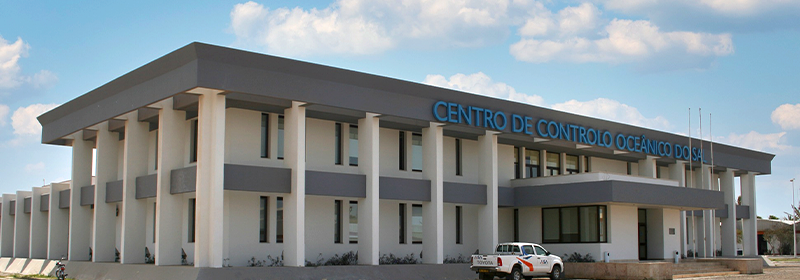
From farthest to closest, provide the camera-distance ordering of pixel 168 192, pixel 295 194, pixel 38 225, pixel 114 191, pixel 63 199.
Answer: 1. pixel 38 225
2. pixel 63 199
3. pixel 114 191
4. pixel 168 192
5. pixel 295 194

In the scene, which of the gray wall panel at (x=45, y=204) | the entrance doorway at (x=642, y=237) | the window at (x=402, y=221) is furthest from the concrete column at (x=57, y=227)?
the entrance doorway at (x=642, y=237)

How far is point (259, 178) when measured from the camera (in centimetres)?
2627

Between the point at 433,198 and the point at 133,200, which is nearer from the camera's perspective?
the point at 133,200

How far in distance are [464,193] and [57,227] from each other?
20.8 meters

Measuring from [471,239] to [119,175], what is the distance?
17.5m

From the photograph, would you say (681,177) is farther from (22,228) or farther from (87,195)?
(22,228)

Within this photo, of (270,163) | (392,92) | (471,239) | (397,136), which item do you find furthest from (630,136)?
(270,163)

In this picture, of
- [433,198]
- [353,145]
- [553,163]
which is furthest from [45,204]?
[553,163]

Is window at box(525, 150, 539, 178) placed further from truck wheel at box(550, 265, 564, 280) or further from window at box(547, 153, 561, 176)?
truck wheel at box(550, 265, 564, 280)

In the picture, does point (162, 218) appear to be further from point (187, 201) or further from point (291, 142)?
point (291, 142)

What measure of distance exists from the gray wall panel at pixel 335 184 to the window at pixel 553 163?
14.9 meters

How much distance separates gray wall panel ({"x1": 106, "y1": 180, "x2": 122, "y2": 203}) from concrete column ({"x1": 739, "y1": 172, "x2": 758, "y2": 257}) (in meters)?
39.9

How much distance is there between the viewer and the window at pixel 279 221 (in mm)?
29031

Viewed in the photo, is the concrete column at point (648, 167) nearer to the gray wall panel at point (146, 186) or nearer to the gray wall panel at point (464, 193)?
the gray wall panel at point (464, 193)
